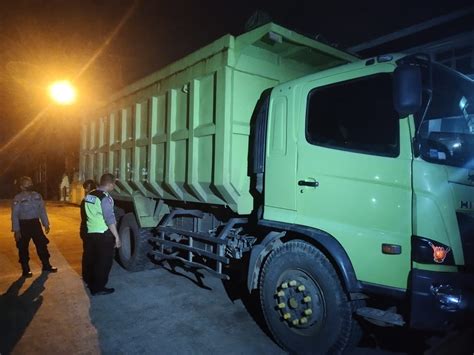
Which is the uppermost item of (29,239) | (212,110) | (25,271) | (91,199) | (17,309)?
(212,110)

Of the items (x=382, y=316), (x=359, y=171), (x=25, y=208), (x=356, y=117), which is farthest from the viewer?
(x=25, y=208)

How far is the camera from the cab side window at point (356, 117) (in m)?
2.75

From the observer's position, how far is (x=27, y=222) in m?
5.73

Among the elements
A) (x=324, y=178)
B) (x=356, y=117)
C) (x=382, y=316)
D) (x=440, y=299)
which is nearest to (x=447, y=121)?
(x=356, y=117)

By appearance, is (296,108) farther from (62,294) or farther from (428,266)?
(62,294)

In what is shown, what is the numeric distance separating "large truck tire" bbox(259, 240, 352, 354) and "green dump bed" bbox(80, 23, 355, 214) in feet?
3.00

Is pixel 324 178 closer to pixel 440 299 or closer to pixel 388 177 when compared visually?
pixel 388 177

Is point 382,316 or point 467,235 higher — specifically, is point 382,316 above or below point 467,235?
below

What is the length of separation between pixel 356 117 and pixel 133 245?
427cm

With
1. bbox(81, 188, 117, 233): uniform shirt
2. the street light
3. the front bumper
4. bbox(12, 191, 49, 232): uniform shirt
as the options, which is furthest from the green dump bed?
the street light

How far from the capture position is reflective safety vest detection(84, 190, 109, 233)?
4.77 m

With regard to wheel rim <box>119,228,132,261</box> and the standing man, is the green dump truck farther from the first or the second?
wheel rim <box>119,228,132,261</box>

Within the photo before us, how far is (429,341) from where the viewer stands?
348 cm

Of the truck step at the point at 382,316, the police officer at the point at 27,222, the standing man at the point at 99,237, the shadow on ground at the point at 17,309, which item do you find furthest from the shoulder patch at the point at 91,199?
the truck step at the point at 382,316
